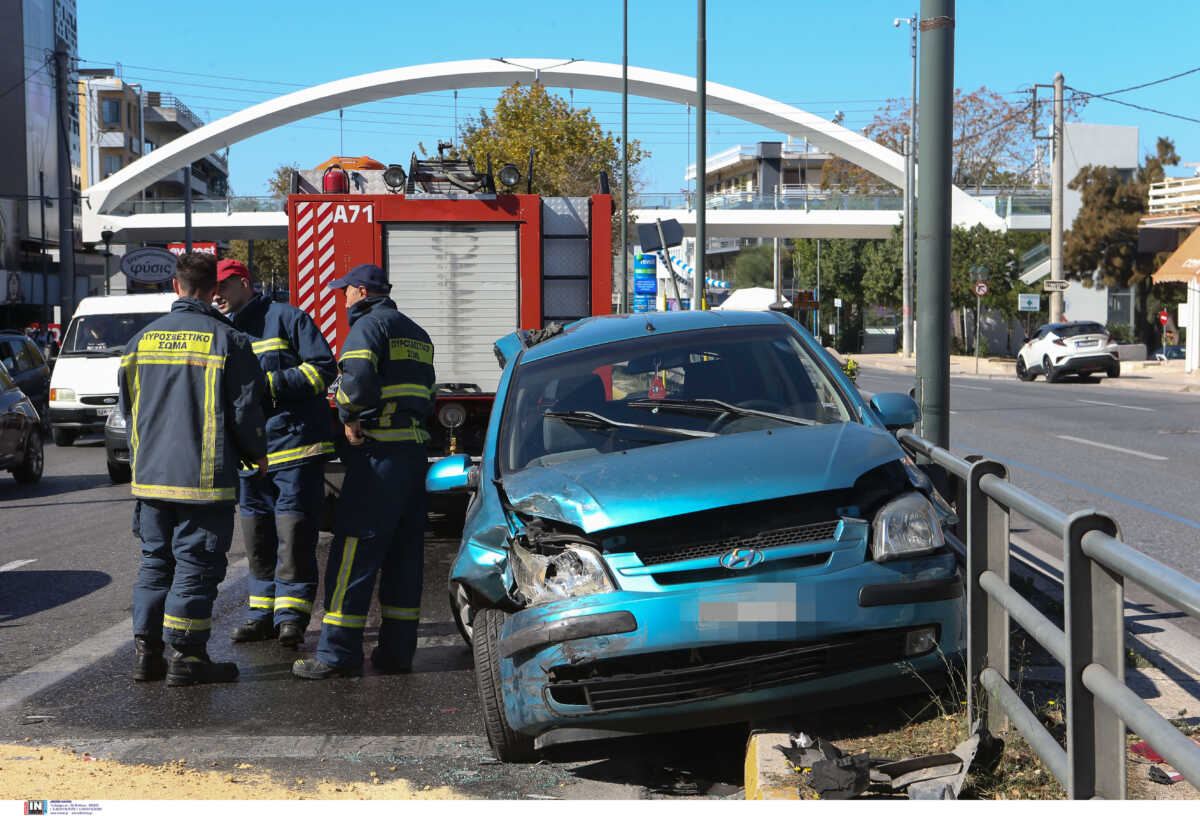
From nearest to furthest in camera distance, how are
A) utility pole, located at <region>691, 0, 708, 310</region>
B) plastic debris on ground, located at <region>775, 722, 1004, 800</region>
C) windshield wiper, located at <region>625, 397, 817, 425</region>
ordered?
1. plastic debris on ground, located at <region>775, 722, 1004, 800</region>
2. windshield wiper, located at <region>625, 397, 817, 425</region>
3. utility pole, located at <region>691, 0, 708, 310</region>

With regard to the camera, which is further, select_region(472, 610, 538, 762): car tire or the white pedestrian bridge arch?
the white pedestrian bridge arch

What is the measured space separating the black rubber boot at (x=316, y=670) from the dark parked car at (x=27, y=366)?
15354mm

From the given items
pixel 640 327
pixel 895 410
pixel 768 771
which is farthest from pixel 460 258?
pixel 768 771

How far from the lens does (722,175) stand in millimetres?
131000

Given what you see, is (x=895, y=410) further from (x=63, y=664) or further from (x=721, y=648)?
(x=63, y=664)

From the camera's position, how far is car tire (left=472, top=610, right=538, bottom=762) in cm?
450

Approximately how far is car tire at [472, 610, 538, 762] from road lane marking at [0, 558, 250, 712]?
2.26m

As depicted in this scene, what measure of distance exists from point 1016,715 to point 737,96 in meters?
69.3

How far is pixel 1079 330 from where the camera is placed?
33.6 meters

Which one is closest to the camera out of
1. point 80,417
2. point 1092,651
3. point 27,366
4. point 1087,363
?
point 1092,651

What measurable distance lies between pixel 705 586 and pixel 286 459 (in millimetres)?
3224

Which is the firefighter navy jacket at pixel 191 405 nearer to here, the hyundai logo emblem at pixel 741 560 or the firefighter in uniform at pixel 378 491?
the firefighter in uniform at pixel 378 491

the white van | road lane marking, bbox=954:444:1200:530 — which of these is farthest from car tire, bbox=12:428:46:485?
road lane marking, bbox=954:444:1200:530

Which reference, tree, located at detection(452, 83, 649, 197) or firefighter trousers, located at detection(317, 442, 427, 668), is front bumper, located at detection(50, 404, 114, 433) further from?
tree, located at detection(452, 83, 649, 197)
